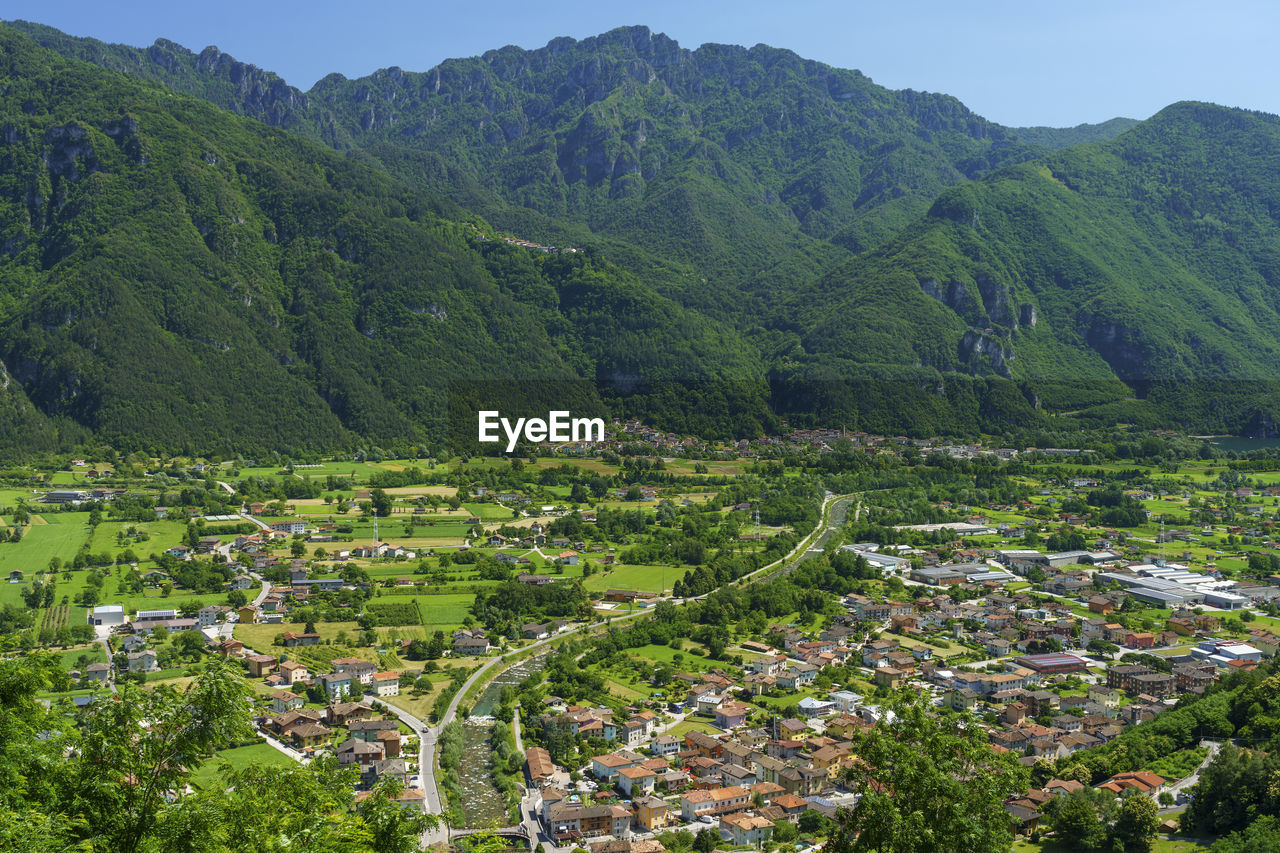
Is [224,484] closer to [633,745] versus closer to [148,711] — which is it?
[633,745]

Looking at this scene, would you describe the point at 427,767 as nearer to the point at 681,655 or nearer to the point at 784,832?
the point at 784,832

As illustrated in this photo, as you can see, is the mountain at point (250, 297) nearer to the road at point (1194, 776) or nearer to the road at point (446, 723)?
the road at point (446, 723)

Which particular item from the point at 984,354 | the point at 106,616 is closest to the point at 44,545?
the point at 106,616

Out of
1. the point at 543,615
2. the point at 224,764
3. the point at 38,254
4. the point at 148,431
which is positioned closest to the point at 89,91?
the point at 38,254

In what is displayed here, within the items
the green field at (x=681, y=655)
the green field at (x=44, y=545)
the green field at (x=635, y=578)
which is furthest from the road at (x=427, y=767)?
the green field at (x=44, y=545)

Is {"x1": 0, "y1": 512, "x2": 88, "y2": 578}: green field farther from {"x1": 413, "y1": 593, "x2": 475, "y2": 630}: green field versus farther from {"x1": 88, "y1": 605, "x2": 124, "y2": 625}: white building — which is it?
{"x1": 413, "y1": 593, "x2": 475, "y2": 630}: green field

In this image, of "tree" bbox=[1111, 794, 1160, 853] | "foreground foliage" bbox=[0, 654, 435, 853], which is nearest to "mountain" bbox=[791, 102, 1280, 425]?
"tree" bbox=[1111, 794, 1160, 853]
